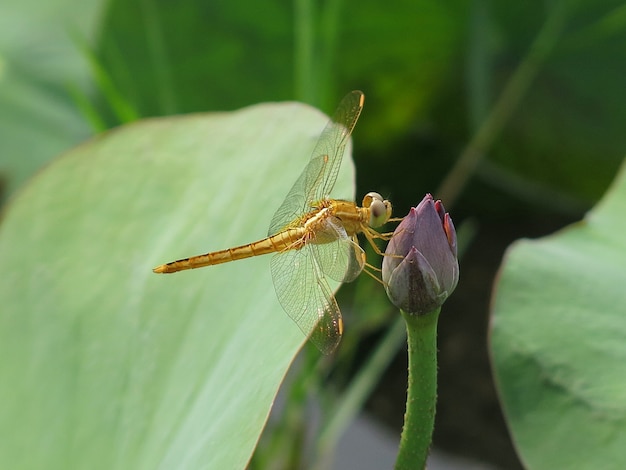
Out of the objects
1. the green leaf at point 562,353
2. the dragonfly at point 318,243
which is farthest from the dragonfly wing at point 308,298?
the green leaf at point 562,353

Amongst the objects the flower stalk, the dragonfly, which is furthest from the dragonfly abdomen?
the flower stalk

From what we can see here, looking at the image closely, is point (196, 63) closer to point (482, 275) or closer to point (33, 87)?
point (33, 87)

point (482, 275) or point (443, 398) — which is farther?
point (482, 275)

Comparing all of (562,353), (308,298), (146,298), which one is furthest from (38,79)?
(562,353)

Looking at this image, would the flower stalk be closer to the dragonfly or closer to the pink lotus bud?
the pink lotus bud

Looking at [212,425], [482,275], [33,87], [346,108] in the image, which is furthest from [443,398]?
[33,87]
